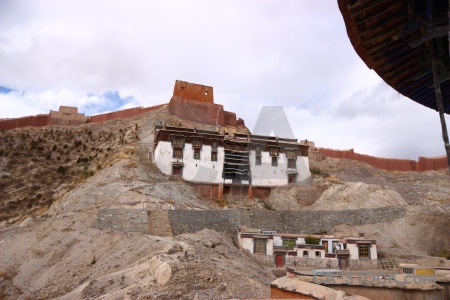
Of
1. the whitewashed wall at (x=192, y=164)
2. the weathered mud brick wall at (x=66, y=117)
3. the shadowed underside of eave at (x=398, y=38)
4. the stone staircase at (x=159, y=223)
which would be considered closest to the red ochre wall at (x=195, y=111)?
the whitewashed wall at (x=192, y=164)

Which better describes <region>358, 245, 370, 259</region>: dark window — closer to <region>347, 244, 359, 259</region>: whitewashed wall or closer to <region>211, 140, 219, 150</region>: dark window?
<region>347, 244, 359, 259</region>: whitewashed wall

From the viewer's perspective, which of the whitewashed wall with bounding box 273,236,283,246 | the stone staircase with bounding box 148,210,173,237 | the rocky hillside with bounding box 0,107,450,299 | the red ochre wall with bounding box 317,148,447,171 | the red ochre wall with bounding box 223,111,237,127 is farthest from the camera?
the red ochre wall with bounding box 317,148,447,171

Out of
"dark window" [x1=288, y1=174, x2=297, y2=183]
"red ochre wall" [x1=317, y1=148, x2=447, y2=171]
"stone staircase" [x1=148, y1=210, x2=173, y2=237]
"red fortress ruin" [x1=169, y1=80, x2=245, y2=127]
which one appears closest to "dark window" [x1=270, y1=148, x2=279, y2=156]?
"dark window" [x1=288, y1=174, x2=297, y2=183]

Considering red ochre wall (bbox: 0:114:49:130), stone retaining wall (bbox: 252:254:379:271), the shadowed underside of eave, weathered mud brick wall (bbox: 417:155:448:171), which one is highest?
red ochre wall (bbox: 0:114:49:130)

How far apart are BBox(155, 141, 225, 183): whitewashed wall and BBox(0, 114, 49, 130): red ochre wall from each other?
2738cm

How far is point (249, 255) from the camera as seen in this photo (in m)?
29.4

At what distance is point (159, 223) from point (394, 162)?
161 feet

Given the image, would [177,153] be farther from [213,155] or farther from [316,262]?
[316,262]

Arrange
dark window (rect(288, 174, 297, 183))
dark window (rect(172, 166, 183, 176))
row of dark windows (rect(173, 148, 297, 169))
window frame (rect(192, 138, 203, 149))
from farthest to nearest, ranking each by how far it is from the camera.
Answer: dark window (rect(288, 174, 297, 183)) → window frame (rect(192, 138, 203, 149)) → row of dark windows (rect(173, 148, 297, 169)) → dark window (rect(172, 166, 183, 176))

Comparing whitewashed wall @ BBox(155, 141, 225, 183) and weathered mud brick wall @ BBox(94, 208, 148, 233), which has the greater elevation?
whitewashed wall @ BBox(155, 141, 225, 183)

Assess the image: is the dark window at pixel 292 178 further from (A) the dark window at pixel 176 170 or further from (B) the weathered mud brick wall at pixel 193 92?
(B) the weathered mud brick wall at pixel 193 92

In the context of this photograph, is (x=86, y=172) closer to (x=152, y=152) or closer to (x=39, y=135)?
(x=152, y=152)

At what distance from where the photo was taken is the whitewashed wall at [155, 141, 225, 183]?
41406 mm

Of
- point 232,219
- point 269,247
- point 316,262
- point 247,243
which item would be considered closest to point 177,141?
point 232,219
